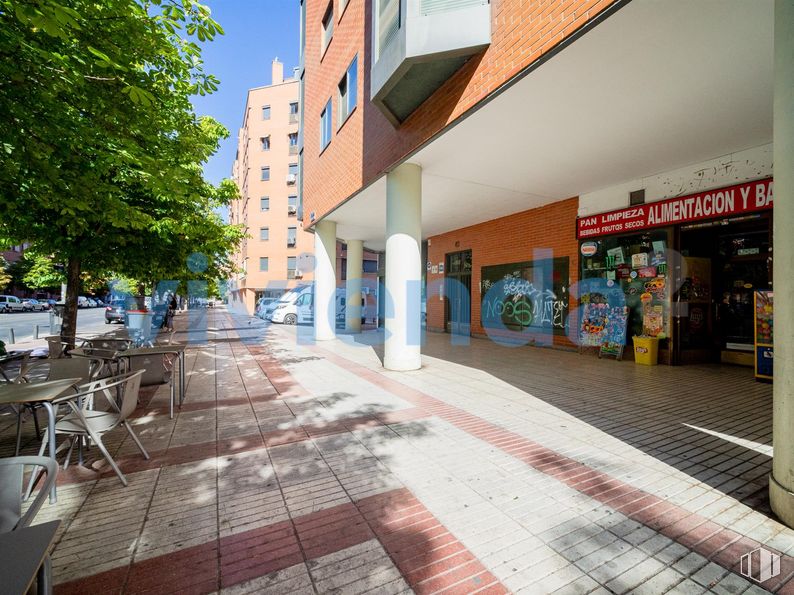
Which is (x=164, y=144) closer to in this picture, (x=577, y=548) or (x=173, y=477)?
(x=173, y=477)

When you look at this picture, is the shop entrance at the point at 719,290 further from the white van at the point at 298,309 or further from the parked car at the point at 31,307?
the parked car at the point at 31,307

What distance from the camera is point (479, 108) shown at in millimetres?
5355

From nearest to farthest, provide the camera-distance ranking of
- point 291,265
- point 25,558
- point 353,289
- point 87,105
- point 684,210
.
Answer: point 25,558, point 87,105, point 684,210, point 353,289, point 291,265

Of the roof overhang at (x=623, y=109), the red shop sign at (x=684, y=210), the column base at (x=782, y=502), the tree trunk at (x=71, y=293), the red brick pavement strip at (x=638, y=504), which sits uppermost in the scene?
the roof overhang at (x=623, y=109)

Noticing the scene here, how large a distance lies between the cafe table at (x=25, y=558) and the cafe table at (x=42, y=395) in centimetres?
218

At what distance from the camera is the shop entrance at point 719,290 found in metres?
8.01

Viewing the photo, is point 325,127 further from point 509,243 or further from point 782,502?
point 782,502

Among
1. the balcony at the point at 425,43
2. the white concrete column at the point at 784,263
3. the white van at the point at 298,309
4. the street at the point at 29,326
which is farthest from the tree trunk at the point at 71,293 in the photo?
the white van at the point at 298,309

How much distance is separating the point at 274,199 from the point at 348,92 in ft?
109

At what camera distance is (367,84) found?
888cm

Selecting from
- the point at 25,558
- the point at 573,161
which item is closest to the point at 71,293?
the point at 25,558

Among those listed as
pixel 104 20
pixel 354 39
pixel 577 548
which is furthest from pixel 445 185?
pixel 577 548

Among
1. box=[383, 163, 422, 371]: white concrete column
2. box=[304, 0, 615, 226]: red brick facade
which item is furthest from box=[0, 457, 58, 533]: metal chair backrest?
box=[383, 163, 422, 371]: white concrete column

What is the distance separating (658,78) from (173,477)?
21.6 ft
